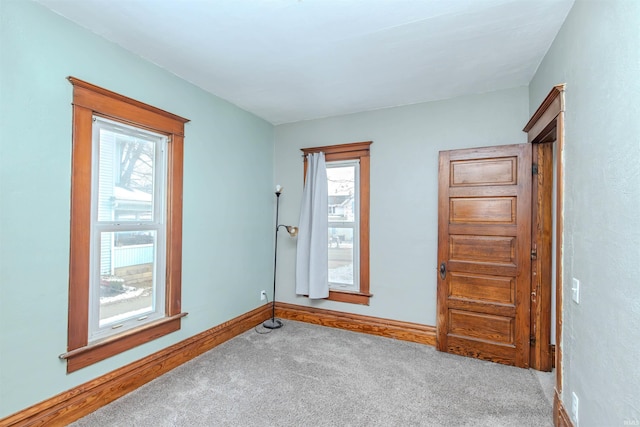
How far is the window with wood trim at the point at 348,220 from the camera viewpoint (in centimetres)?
365

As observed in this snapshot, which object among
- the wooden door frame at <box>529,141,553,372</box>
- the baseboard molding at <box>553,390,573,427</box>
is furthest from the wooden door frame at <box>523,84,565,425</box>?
the wooden door frame at <box>529,141,553,372</box>

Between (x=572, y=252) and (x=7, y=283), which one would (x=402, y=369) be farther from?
(x=7, y=283)

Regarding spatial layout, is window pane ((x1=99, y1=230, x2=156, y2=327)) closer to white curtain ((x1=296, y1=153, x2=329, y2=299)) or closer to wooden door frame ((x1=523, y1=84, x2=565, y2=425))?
white curtain ((x1=296, y1=153, x2=329, y2=299))

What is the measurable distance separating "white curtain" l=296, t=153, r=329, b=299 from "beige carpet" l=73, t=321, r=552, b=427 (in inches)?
30.2

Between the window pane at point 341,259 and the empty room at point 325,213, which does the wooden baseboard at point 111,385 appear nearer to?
the empty room at point 325,213

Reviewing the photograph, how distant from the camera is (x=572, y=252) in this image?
1832mm

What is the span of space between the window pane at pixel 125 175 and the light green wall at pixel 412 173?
7.11ft

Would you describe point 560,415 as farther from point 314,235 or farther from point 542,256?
point 314,235

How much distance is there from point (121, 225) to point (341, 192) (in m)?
2.37

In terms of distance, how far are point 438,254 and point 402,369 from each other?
3.81 feet

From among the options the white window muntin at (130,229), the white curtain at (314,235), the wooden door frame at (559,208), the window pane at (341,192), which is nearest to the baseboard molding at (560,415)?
the wooden door frame at (559,208)

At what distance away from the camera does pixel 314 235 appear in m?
3.75

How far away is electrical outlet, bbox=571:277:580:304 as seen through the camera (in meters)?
1.74

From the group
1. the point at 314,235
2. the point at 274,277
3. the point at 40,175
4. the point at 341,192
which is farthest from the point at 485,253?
the point at 40,175
